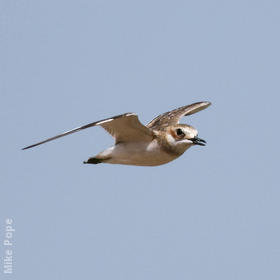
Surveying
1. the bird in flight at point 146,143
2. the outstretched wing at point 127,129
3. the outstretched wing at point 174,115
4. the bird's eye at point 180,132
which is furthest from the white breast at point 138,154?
A: the outstretched wing at point 174,115

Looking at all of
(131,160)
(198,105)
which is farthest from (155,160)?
(198,105)

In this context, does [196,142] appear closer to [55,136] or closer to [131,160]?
[131,160]

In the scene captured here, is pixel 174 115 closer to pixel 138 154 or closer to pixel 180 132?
pixel 180 132

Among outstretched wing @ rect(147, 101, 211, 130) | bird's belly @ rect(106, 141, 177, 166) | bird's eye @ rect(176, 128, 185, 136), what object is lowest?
bird's belly @ rect(106, 141, 177, 166)

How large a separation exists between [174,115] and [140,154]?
3756 mm

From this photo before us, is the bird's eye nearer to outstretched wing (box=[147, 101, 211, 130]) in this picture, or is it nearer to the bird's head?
the bird's head

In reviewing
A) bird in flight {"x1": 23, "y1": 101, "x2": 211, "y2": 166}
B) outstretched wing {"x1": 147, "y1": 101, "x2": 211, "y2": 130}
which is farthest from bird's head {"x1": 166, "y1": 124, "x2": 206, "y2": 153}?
outstretched wing {"x1": 147, "y1": 101, "x2": 211, "y2": 130}

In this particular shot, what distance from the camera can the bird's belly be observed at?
19.7 metres

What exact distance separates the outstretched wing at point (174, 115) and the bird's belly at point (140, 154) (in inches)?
50.3

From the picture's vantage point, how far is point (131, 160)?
19969 mm

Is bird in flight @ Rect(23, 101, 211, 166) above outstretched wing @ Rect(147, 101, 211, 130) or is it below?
below

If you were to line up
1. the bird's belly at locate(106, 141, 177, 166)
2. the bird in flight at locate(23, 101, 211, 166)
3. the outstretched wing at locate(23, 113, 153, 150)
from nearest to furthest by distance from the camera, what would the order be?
the outstretched wing at locate(23, 113, 153, 150) < the bird in flight at locate(23, 101, 211, 166) < the bird's belly at locate(106, 141, 177, 166)

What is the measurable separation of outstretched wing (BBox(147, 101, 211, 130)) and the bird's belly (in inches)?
50.3

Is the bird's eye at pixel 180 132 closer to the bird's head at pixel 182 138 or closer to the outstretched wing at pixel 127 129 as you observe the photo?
the bird's head at pixel 182 138
